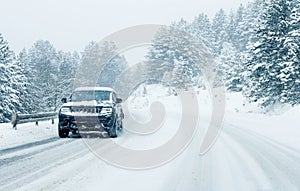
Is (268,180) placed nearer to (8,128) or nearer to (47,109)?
(8,128)

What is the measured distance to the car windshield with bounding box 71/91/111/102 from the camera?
14.9 m

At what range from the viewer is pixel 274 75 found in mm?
27500

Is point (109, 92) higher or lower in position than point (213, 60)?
lower

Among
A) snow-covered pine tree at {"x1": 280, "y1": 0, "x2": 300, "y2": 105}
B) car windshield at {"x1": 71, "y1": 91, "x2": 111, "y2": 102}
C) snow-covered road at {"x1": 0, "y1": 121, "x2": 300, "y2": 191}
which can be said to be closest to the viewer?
snow-covered road at {"x1": 0, "y1": 121, "x2": 300, "y2": 191}

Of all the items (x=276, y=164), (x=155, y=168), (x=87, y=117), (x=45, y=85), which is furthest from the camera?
(x=45, y=85)

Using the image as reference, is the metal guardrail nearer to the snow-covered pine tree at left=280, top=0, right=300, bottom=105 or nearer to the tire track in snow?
the tire track in snow

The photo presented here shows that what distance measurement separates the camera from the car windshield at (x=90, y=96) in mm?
14898

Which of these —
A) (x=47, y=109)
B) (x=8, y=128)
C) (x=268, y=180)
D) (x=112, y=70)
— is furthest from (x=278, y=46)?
(x=112, y=70)

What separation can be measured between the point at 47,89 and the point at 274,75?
47.2 m

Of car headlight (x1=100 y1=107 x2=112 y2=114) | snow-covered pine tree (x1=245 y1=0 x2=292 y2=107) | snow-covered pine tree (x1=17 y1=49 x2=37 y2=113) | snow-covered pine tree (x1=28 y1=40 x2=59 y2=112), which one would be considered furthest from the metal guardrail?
snow-covered pine tree (x1=28 y1=40 x2=59 y2=112)

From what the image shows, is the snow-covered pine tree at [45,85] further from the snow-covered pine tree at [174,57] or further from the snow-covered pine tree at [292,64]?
the snow-covered pine tree at [292,64]

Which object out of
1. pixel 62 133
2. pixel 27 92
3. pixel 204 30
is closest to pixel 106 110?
pixel 62 133

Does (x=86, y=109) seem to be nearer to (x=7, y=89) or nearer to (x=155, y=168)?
(x=155, y=168)

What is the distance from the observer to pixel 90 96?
15.1 m
